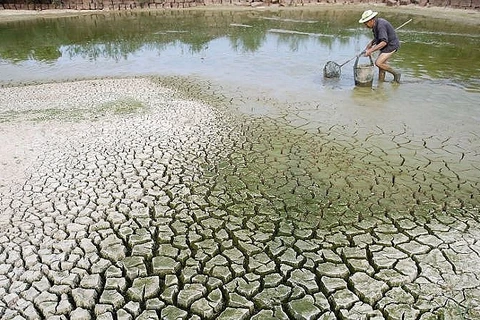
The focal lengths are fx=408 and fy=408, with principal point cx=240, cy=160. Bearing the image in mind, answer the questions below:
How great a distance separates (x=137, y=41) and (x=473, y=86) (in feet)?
33.0

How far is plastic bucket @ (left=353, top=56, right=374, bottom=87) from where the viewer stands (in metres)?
7.48

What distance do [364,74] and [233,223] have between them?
4922 mm

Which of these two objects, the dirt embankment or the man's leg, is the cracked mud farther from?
the dirt embankment

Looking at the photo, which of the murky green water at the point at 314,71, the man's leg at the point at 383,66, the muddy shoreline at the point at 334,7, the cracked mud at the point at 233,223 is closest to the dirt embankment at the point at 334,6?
the muddy shoreline at the point at 334,7

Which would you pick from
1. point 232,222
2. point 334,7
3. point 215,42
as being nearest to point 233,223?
point 232,222

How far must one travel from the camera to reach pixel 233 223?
150 inches

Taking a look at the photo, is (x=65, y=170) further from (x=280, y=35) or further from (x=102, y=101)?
(x=280, y=35)

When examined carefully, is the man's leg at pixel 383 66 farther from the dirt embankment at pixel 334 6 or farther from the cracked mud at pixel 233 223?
the dirt embankment at pixel 334 6

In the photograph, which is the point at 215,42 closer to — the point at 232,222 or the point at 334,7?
the point at 232,222

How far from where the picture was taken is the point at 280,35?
1440cm

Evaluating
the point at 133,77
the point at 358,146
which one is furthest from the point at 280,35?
the point at 358,146

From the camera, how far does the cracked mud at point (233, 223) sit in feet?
9.66

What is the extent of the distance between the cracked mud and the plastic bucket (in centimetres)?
225

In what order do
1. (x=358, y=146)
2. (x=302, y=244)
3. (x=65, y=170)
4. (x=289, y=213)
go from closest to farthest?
(x=302, y=244) → (x=289, y=213) → (x=65, y=170) → (x=358, y=146)
